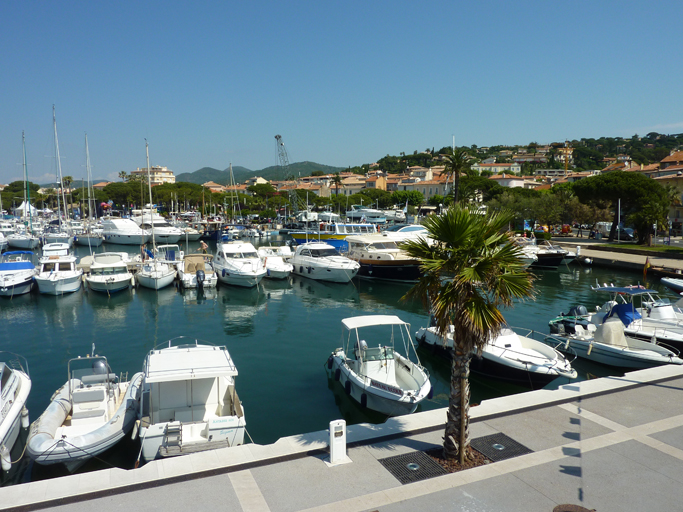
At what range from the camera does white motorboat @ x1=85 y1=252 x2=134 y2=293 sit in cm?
3266

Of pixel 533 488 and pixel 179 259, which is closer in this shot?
pixel 533 488

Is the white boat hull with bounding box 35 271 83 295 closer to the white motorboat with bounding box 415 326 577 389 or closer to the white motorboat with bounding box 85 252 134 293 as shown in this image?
the white motorboat with bounding box 85 252 134 293

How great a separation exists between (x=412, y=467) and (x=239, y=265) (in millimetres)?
27899

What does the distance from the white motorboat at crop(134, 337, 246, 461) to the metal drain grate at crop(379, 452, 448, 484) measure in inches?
152

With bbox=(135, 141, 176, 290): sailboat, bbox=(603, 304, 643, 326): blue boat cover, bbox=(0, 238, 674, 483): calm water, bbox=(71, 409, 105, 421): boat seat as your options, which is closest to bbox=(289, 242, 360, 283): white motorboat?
bbox=(0, 238, 674, 483): calm water

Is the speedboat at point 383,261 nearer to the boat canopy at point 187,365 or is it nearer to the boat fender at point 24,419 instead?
the boat canopy at point 187,365

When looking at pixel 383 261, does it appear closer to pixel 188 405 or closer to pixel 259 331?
pixel 259 331

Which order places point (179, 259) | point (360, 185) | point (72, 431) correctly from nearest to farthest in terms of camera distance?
point (72, 431) < point (179, 259) < point (360, 185)

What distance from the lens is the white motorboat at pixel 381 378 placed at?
45.8 ft

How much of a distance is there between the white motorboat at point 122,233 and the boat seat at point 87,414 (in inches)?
2370

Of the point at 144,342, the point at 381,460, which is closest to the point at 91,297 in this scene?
the point at 144,342

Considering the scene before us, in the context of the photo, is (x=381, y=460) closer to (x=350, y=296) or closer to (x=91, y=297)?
(x=350, y=296)

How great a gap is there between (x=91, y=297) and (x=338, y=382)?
2253 cm

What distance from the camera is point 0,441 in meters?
11.4
